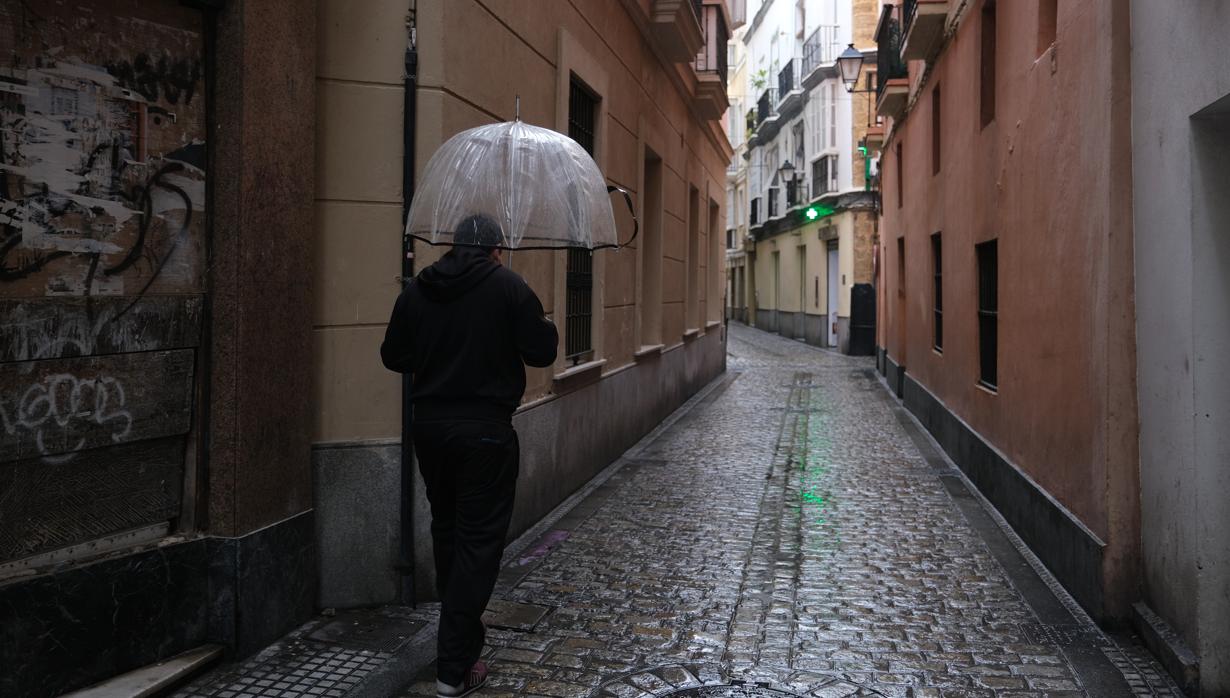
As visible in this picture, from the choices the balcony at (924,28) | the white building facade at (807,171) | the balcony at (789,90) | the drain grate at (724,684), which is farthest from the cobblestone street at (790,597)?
the balcony at (789,90)

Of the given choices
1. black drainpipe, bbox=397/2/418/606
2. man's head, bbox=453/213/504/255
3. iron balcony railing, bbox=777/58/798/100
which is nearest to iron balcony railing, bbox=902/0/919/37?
black drainpipe, bbox=397/2/418/606

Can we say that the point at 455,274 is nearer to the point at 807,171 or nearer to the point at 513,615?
the point at 513,615

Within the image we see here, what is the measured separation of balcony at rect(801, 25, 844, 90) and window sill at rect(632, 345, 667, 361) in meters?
19.0

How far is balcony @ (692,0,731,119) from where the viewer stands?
1459 cm

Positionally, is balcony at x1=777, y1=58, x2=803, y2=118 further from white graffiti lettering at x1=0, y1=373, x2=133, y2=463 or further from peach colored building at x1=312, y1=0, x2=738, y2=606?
white graffiti lettering at x1=0, y1=373, x2=133, y2=463

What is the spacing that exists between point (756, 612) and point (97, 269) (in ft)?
11.9

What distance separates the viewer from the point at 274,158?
4.58m

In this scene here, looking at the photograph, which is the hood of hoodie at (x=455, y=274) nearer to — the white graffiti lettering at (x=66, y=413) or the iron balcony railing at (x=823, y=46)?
the white graffiti lettering at (x=66, y=413)

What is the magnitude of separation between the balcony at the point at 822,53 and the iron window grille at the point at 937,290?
18.0 meters

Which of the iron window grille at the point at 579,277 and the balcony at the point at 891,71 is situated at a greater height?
the balcony at the point at 891,71

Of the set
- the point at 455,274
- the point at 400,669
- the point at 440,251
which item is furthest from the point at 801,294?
the point at 455,274

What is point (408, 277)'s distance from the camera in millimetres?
5152

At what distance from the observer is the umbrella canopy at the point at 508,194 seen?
13.6ft

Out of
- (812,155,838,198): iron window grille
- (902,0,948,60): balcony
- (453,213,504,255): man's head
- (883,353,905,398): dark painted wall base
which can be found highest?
(812,155,838,198): iron window grille
